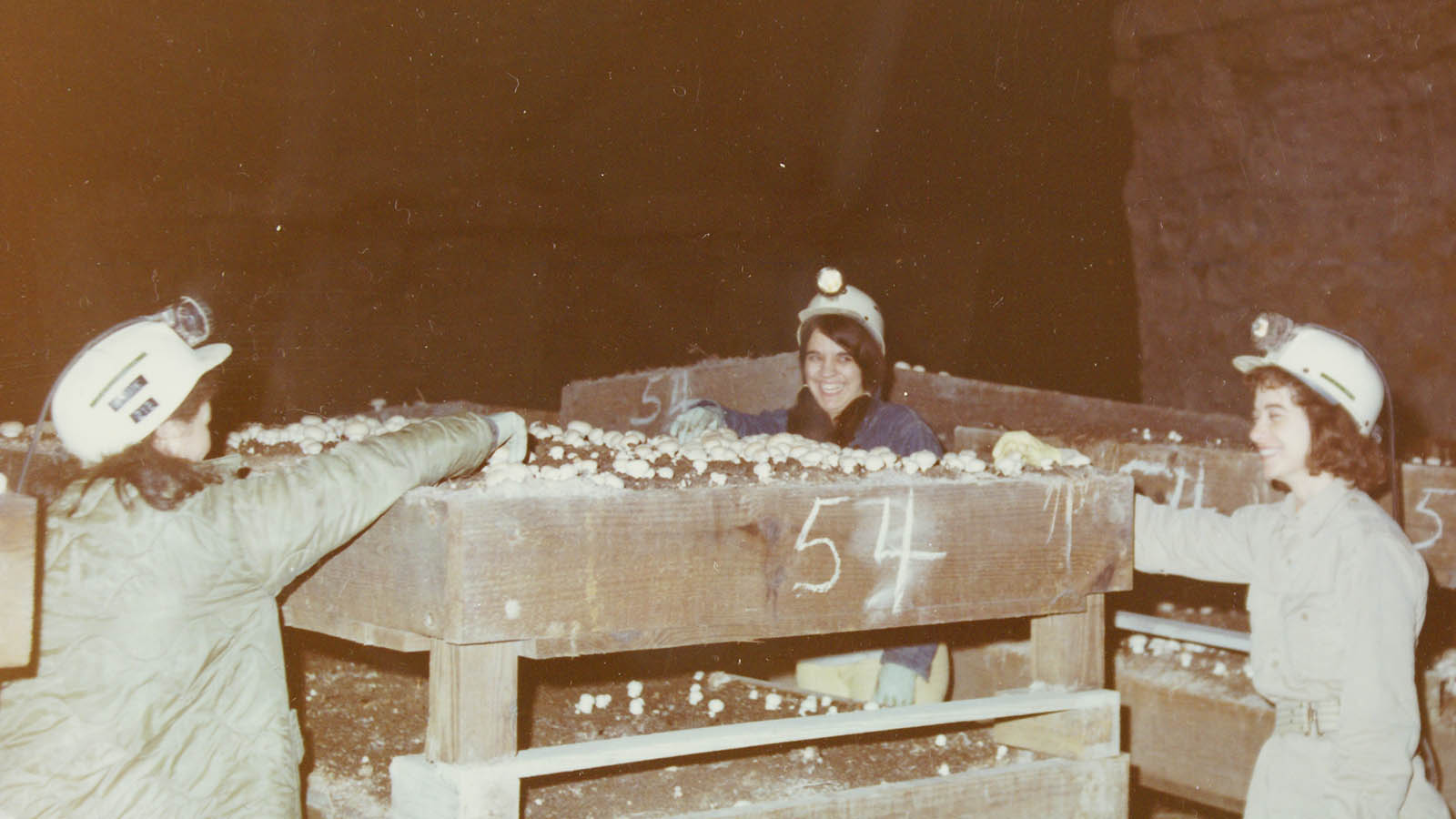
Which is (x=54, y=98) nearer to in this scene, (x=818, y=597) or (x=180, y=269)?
(x=180, y=269)

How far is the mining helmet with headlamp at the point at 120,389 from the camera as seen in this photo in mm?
2463

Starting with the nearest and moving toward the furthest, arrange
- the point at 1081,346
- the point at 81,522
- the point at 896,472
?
the point at 81,522 < the point at 896,472 < the point at 1081,346

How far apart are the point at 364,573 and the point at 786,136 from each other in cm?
804

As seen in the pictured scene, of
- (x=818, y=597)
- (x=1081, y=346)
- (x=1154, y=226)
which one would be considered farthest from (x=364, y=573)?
(x=1081, y=346)

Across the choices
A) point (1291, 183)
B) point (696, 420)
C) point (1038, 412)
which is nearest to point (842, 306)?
point (696, 420)

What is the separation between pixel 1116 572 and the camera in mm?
3109

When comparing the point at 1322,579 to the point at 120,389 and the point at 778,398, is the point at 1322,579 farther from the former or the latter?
the point at 778,398

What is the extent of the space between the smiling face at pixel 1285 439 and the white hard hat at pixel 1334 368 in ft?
0.21

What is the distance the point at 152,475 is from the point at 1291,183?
5.74 metres

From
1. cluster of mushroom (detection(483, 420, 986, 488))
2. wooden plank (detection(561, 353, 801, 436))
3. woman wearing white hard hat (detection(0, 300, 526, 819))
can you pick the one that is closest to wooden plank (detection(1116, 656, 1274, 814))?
cluster of mushroom (detection(483, 420, 986, 488))

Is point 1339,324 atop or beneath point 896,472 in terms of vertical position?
atop

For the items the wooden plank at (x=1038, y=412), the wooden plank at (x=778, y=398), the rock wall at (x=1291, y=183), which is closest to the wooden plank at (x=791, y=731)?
the wooden plank at (x=1038, y=412)

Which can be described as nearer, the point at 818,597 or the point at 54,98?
the point at 818,597

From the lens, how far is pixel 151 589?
2420 millimetres
